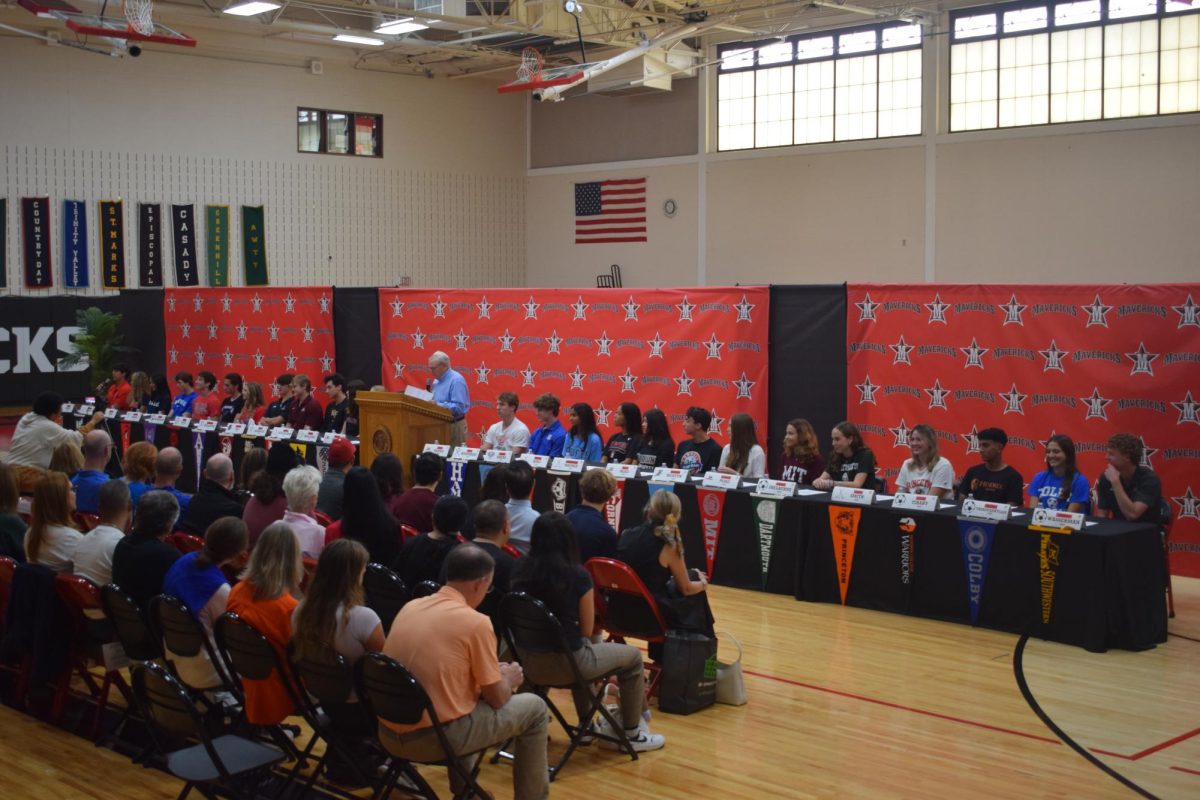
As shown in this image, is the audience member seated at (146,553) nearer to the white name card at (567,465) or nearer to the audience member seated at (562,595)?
the audience member seated at (562,595)

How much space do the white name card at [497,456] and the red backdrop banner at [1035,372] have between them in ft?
9.76

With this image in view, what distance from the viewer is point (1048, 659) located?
267 inches

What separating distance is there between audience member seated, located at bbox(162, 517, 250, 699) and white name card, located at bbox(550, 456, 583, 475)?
4.20m

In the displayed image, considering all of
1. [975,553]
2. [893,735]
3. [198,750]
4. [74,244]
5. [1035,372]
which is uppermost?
[74,244]

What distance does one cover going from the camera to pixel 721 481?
844 centimetres

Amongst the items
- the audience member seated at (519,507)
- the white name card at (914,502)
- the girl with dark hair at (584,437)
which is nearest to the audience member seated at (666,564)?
the audience member seated at (519,507)

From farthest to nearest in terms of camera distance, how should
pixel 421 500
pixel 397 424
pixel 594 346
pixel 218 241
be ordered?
pixel 218 241 < pixel 594 346 < pixel 397 424 < pixel 421 500

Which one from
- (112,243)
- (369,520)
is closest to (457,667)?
(369,520)

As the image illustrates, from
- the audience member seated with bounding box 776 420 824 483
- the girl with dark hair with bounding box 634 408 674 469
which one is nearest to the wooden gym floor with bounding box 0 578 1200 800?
the audience member seated with bounding box 776 420 824 483

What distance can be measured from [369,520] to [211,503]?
1188mm

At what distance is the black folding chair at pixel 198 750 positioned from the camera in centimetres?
425

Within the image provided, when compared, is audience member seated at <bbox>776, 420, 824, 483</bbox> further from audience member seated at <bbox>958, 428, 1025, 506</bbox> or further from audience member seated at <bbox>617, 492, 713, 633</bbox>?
audience member seated at <bbox>617, 492, 713, 633</bbox>

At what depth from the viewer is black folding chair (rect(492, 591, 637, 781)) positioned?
4.91 m

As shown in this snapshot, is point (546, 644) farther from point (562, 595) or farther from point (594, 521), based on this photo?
point (594, 521)
